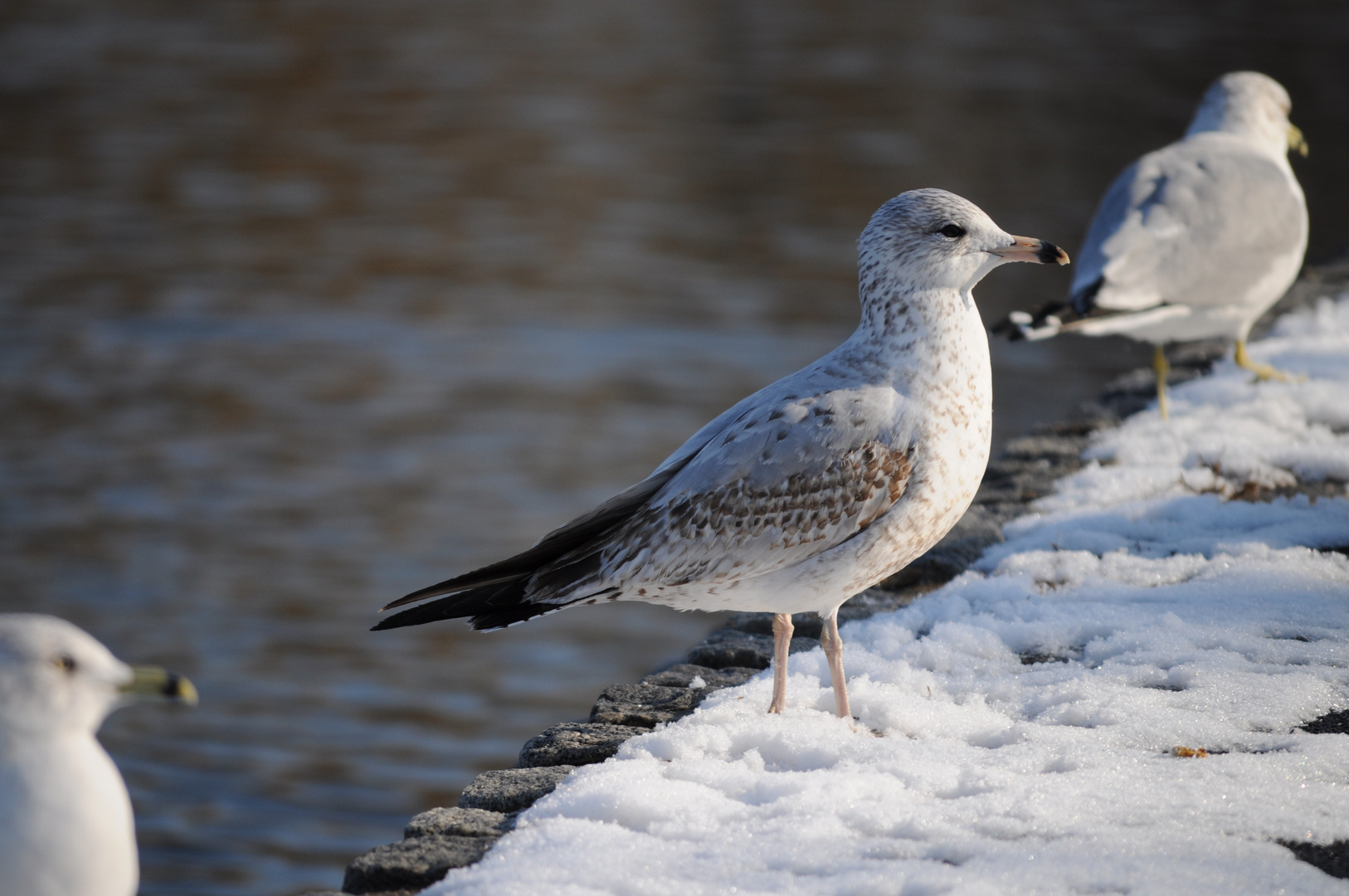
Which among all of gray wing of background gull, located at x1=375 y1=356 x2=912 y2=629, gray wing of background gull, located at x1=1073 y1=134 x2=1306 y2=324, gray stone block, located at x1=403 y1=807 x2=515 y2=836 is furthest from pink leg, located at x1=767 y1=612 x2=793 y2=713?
gray wing of background gull, located at x1=1073 y1=134 x2=1306 y2=324

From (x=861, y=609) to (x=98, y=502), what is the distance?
332 inches

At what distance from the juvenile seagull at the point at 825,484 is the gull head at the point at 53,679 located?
45.7 inches

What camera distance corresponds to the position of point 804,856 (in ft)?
9.23

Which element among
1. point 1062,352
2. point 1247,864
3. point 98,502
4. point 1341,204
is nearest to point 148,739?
point 98,502

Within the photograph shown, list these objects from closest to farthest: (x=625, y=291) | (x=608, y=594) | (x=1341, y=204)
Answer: (x=608, y=594), (x=625, y=291), (x=1341, y=204)

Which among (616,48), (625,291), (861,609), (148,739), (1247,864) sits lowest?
(148,739)

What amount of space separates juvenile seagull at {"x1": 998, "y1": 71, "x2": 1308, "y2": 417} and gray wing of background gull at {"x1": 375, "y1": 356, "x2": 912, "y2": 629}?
8.10ft

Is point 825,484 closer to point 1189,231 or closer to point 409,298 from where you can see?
point 1189,231

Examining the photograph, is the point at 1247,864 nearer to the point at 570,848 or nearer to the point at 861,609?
the point at 570,848

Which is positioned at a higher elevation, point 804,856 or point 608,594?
point 608,594

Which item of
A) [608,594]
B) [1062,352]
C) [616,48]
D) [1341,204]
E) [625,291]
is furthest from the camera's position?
[616,48]

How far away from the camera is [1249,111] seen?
270 inches

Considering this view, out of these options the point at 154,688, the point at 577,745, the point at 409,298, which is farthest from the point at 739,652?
the point at 409,298

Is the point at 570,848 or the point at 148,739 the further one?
the point at 148,739
